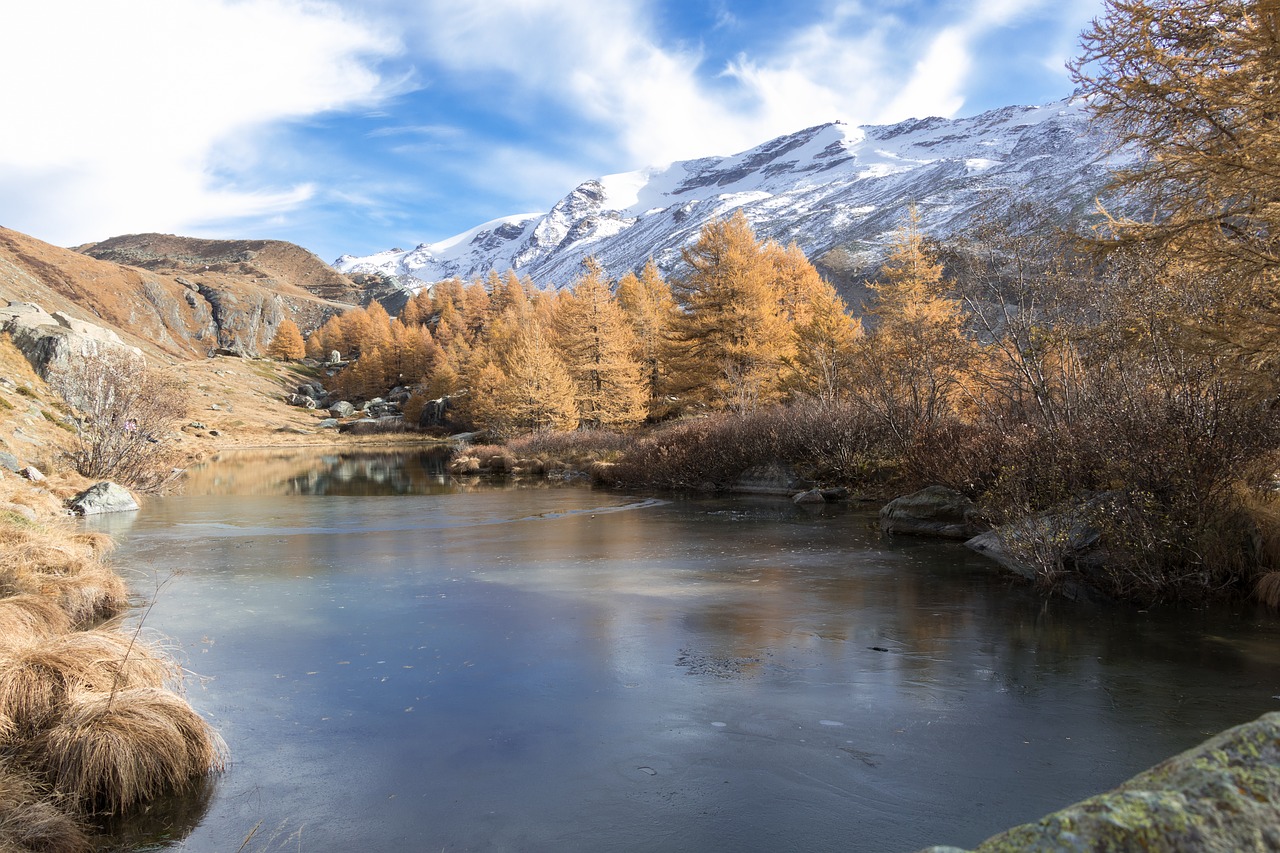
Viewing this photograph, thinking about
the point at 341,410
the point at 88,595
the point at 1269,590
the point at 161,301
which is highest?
the point at 161,301

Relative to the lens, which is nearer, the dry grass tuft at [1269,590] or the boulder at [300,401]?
the dry grass tuft at [1269,590]

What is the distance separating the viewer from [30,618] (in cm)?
756

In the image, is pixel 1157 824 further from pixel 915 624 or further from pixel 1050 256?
pixel 1050 256

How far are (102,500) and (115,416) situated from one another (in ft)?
15.1

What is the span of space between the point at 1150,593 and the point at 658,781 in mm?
7329

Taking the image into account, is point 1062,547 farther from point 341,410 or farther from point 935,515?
point 341,410

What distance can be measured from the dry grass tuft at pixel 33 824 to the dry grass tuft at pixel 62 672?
2.44ft

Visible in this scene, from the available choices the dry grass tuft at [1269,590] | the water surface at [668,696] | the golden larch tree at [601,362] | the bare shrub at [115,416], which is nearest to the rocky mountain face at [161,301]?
the golden larch tree at [601,362]

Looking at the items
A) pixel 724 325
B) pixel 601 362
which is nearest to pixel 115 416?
pixel 724 325

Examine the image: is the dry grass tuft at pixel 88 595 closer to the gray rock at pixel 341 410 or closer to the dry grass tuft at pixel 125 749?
the dry grass tuft at pixel 125 749

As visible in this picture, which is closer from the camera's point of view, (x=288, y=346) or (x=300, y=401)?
(x=300, y=401)

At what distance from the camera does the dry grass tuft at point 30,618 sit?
711 centimetres

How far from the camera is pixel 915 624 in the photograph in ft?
29.6

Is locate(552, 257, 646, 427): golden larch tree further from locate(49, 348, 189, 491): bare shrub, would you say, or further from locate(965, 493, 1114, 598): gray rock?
locate(965, 493, 1114, 598): gray rock
